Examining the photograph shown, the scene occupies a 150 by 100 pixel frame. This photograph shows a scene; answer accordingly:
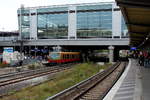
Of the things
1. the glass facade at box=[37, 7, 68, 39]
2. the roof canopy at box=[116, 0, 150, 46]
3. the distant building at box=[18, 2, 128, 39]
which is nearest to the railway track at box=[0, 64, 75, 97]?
the roof canopy at box=[116, 0, 150, 46]

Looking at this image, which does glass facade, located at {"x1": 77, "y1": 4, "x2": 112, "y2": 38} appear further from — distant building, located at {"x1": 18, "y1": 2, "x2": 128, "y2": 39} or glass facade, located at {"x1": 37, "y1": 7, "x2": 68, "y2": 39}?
glass facade, located at {"x1": 37, "y1": 7, "x2": 68, "y2": 39}

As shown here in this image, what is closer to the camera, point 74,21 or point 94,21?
point 94,21

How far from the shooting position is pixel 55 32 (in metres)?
89.7

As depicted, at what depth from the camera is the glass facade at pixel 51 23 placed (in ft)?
286

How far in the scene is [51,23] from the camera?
9100 cm

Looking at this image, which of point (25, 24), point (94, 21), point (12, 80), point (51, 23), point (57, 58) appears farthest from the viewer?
point (25, 24)

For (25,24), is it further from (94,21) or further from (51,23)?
(94,21)

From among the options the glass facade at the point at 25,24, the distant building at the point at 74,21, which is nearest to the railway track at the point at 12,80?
the distant building at the point at 74,21

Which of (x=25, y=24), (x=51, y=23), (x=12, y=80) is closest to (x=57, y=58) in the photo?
(x=12, y=80)

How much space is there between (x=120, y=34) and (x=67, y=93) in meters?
65.4

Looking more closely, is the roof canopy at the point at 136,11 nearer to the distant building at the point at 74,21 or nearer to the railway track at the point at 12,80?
the railway track at the point at 12,80

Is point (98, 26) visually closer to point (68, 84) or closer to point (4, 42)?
point (4, 42)

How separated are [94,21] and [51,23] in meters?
15.0

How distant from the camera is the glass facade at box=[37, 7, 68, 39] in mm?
87312
